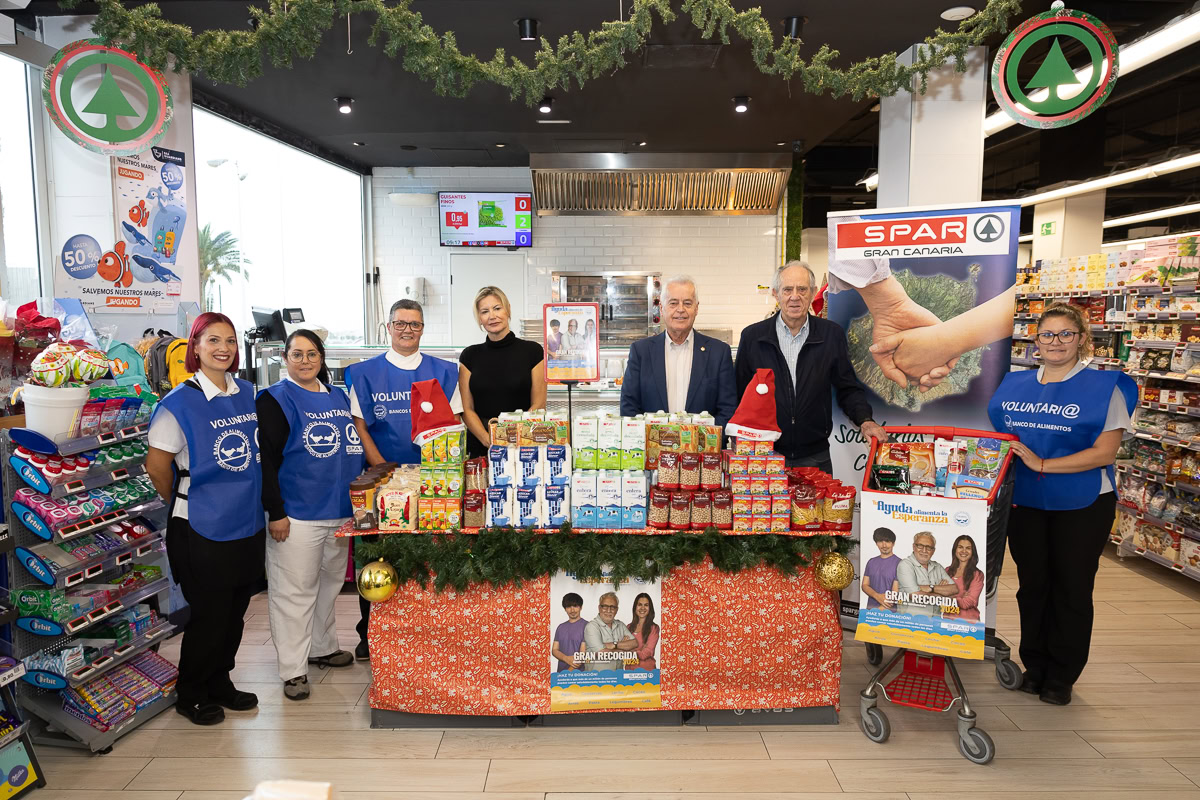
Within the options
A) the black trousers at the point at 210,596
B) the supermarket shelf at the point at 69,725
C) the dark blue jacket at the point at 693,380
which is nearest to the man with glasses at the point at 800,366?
the dark blue jacket at the point at 693,380

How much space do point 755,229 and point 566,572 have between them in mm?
6960

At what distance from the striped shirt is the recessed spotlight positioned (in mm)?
2113

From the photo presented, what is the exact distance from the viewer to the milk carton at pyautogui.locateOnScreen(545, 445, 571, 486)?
2.82 metres

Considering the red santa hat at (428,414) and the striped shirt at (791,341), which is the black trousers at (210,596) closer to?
the red santa hat at (428,414)

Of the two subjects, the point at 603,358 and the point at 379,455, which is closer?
the point at 379,455

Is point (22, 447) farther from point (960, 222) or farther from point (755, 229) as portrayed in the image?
point (755, 229)

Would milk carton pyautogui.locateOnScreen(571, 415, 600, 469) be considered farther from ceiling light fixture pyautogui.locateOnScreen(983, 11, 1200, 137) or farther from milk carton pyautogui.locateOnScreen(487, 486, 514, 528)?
ceiling light fixture pyautogui.locateOnScreen(983, 11, 1200, 137)

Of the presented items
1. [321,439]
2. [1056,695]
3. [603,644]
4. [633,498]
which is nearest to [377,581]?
[321,439]

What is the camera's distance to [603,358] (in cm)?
517

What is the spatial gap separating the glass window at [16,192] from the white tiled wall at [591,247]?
491 centimetres

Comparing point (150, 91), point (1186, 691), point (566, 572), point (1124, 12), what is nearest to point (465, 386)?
point (566, 572)

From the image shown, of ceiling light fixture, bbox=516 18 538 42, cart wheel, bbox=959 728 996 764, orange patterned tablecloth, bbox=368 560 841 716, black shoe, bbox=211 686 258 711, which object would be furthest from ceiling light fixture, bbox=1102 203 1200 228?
black shoe, bbox=211 686 258 711

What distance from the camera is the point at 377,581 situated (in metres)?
2.79

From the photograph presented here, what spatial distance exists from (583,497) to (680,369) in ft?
3.68
